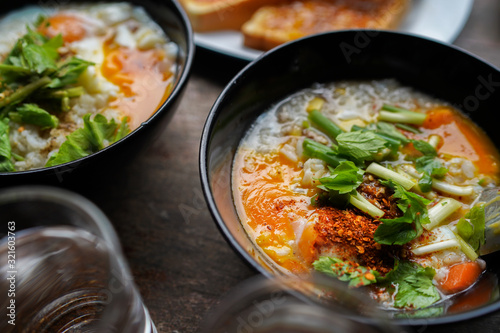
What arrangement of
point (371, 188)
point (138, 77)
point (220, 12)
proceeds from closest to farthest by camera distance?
point (371, 188), point (138, 77), point (220, 12)

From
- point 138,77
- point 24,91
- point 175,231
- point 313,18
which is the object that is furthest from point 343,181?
point 313,18

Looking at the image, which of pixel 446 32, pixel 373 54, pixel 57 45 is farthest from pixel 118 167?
pixel 446 32

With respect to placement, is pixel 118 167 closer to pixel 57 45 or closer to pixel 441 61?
pixel 57 45

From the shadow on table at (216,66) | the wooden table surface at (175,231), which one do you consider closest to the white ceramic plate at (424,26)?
the shadow on table at (216,66)

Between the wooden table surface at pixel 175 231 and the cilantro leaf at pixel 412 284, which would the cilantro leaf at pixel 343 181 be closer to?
the cilantro leaf at pixel 412 284

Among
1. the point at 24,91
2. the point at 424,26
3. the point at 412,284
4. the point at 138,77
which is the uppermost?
the point at 424,26

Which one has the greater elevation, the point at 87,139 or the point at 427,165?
the point at 427,165

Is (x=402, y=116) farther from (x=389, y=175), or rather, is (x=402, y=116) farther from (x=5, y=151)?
(x=5, y=151)

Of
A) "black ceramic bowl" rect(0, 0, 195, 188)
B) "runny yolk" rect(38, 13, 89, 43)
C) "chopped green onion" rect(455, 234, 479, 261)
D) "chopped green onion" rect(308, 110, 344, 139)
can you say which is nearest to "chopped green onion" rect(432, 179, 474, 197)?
"chopped green onion" rect(455, 234, 479, 261)
